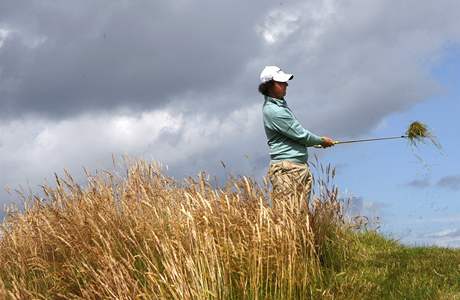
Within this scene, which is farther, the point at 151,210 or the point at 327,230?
the point at 327,230

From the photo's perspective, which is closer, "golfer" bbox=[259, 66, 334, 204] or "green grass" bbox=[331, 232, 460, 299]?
"green grass" bbox=[331, 232, 460, 299]

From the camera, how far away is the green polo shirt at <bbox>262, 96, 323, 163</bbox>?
8.24 metres

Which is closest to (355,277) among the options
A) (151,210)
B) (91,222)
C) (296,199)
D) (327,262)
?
(327,262)

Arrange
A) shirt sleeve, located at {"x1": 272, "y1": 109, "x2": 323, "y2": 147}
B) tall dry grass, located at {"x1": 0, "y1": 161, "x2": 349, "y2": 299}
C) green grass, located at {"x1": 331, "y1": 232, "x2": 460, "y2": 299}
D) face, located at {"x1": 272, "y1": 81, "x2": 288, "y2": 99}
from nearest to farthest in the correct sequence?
tall dry grass, located at {"x1": 0, "y1": 161, "x2": 349, "y2": 299} < green grass, located at {"x1": 331, "y1": 232, "x2": 460, "y2": 299} < shirt sleeve, located at {"x1": 272, "y1": 109, "x2": 323, "y2": 147} < face, located at {"x1": 272, "y1": 81, "x2": 288, "y2": 99}

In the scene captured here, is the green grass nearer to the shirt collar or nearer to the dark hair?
the shirt collar

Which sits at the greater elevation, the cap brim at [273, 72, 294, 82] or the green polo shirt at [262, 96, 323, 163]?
the cap brim at [273, 72, 294, 82]

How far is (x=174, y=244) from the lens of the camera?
6.96m

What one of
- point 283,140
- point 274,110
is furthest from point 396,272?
point 274,110

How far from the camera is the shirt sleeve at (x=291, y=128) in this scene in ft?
27.0

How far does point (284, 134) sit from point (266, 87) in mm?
627

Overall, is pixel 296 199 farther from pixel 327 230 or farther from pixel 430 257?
pixel 430 257

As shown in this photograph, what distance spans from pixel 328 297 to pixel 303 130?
214cm

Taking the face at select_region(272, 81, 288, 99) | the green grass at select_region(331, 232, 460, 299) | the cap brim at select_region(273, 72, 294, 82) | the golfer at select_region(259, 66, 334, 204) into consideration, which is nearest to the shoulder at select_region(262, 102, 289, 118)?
the golfer at select_region(259, 66, 334, 204)

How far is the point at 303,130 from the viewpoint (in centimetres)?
823
